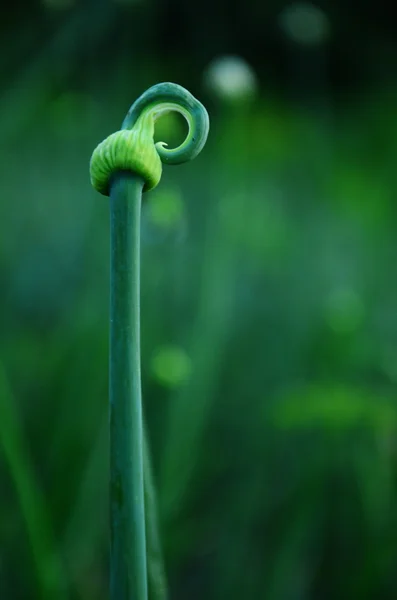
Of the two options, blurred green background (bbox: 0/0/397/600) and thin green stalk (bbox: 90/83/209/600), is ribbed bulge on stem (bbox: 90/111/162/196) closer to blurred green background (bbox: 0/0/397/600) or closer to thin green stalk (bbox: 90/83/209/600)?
thin green stalk (bbox: 90/83/209/600)

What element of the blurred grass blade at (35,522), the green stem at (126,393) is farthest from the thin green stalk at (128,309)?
the blurred grass blade at (35,522)

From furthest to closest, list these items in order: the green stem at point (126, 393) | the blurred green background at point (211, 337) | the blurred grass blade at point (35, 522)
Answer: the blurred green background at point (211, 337), the blurred grass blade at point (35, 522), the green stem at point (126, 393)

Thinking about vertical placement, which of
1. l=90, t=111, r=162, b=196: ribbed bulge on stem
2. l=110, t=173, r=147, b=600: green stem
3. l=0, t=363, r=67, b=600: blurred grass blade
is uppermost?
l=90, t=111, r=162, b=196: ribbed bulge on stem

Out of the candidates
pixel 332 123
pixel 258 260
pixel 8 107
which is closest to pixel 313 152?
pixel 332 123

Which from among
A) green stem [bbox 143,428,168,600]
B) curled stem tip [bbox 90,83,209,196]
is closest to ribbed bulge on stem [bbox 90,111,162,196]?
curled stem tip [bbox 90,83,209,196]

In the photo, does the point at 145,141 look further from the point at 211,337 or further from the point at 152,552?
the point at 211,337

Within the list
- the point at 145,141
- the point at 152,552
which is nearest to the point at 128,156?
the point at 145,141

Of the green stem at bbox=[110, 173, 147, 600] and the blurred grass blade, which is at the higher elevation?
the green stem at bbox=[110, 173, 147, 600]

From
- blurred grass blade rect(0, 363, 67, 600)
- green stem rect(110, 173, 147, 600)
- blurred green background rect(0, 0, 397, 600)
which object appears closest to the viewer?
green stem rect(110, 173, 147, 600)

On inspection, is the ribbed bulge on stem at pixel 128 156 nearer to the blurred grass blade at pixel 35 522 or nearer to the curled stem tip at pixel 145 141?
the curled stem tip at pixel 145 141
